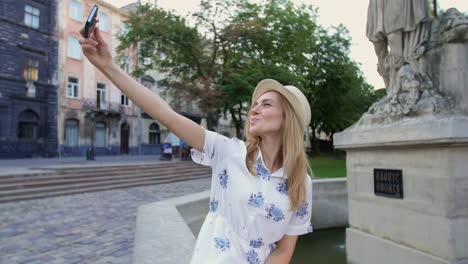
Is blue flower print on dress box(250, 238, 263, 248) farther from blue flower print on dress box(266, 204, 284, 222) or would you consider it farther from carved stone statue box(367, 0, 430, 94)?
carved stone statue box(367, 0, 430, 94)

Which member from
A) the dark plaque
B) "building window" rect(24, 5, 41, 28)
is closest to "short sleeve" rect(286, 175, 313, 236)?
the dark plaque

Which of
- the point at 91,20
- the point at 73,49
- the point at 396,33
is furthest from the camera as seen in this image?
→ the point at 73,49

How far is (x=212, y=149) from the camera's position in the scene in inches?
66.9

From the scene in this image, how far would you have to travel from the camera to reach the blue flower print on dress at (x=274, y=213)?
5.36 feet

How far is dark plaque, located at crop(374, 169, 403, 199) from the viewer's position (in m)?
4.90

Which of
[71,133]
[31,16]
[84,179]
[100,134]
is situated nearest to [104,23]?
[31,16]

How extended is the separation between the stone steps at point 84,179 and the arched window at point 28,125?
45.6ft

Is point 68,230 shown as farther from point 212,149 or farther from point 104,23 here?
point 104,23

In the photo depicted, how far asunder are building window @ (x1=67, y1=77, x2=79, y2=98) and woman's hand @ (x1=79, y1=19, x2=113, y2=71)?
32171 millimetres

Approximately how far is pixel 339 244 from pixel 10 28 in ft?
90.4

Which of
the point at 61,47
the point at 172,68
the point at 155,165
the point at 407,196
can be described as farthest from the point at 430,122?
the point at 61,47

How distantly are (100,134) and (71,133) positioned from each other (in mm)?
3481

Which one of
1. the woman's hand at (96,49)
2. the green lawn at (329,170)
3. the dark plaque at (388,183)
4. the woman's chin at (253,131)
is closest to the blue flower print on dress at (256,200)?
the woman's chin at (253,131)

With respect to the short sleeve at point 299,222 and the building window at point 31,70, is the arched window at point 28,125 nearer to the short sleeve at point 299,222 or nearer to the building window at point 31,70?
the building window at point 31,70
